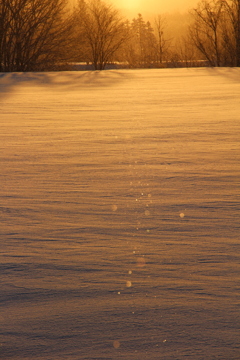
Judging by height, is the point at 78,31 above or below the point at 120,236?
above

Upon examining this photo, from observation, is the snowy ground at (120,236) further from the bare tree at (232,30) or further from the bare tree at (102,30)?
the bare tree at (102,30)

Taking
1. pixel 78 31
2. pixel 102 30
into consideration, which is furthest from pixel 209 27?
pixel 78 31

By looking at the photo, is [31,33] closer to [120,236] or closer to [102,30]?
[102,30]

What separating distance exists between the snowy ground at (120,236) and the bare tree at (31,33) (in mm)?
5900

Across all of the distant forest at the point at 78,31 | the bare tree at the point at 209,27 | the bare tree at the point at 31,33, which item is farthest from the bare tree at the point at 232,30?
the bare tree at the point at 31,33

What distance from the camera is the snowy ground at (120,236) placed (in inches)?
42.0

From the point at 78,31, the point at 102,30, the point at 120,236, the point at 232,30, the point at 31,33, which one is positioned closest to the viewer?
the point at 120,236

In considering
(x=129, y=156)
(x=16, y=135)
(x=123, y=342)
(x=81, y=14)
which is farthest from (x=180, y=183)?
(x=81, y=14)

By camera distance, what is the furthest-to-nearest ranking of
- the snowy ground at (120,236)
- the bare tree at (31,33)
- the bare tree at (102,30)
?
1. the bare tree at (102,30)
2. the bare tree at (31,33)
3. the snowy ground at (120,236)

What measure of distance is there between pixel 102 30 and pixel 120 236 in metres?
8.48

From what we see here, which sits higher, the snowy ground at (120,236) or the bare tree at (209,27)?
the bare tree at (209,27)

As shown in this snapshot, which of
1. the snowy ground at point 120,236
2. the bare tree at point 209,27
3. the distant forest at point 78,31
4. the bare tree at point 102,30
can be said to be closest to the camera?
the snowy ground at point 120,236

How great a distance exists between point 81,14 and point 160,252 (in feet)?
31.9

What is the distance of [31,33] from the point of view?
9055 millimetres
